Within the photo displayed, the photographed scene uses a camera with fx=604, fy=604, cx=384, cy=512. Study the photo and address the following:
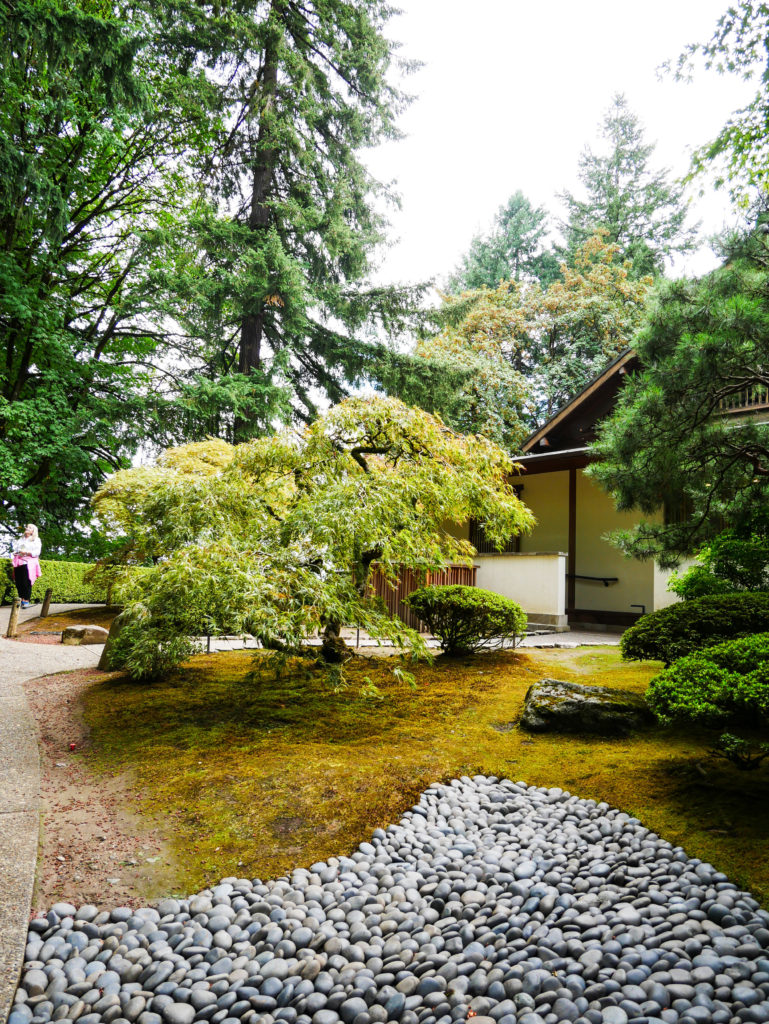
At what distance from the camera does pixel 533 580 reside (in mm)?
10789

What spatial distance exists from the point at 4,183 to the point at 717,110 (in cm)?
1017

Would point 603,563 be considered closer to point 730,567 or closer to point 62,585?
point 730,567

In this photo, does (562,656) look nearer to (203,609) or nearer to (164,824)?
(203,609)

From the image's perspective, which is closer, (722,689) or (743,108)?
(722,689)

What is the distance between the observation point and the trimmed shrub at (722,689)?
2.90 meters

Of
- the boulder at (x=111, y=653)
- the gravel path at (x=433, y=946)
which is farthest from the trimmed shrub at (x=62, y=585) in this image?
the gravel path at (x=433, y=946)

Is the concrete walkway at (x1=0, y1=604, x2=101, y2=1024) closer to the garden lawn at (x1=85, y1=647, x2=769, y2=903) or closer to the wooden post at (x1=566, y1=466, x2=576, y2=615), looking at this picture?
the garden lawn at (x1=85, y1=647, x2=769, y2=903)

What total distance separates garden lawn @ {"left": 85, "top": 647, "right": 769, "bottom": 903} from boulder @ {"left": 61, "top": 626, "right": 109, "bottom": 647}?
10.6ft

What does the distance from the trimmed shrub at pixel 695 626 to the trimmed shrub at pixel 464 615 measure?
1.94 m

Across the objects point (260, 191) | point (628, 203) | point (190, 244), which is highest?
point (628, 203)

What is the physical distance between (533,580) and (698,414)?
19.8ft

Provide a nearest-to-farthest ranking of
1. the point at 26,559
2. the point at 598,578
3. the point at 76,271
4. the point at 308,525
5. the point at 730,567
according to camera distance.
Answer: the point at 308,525 → the point at 730,567 → the point at 26,559 → the point at 598,578 → the point at 76,271

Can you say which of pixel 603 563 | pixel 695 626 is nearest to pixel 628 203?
pixel 603 563

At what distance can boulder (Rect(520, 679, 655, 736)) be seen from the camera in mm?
4266
